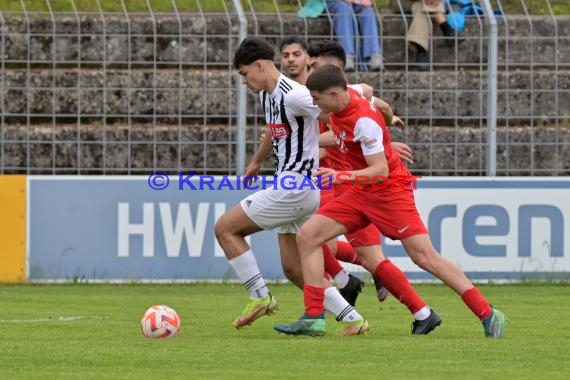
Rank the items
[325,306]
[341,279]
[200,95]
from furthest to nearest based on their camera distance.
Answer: [200,95]
[341,279]
[325,306]

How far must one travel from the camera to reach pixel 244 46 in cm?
916

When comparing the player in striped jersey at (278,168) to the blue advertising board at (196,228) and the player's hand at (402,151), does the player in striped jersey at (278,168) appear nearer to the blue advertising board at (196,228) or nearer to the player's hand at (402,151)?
the player's hand at (402,151)

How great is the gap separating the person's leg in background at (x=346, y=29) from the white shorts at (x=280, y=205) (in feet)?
18.4

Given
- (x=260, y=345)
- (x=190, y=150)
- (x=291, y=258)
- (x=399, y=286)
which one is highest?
(x=190, y=150)

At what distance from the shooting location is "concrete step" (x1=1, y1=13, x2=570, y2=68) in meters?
14.5

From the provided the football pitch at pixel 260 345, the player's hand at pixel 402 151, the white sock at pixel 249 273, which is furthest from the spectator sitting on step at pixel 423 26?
the white sock at pixel 249 273

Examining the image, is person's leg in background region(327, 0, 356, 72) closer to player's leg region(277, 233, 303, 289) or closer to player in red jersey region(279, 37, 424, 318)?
player in red jersey region(279, 37, 424, 318)

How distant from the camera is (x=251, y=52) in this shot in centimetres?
915

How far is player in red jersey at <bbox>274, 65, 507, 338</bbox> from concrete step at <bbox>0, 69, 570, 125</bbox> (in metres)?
5.86

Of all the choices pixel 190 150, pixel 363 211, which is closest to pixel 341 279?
pixel 363 211

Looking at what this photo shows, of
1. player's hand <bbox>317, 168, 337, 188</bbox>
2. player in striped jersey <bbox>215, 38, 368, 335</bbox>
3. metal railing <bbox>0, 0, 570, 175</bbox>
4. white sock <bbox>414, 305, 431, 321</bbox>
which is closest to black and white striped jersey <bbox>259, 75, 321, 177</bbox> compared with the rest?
player in striped jersey <bbox>215, 38, 368, 335</bbox>

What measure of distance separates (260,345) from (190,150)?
6.59 m

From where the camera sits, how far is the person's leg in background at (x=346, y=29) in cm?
1464

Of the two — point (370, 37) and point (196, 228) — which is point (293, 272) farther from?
point (370, 37)
